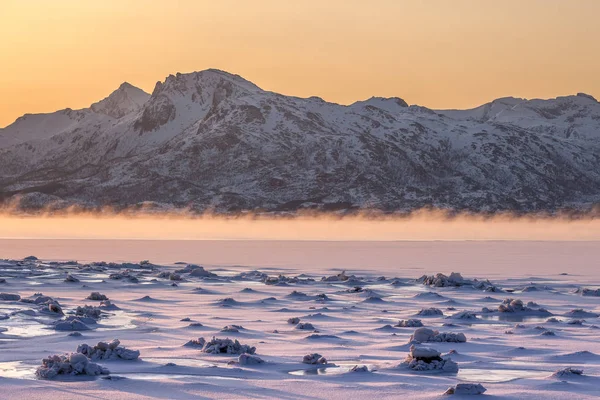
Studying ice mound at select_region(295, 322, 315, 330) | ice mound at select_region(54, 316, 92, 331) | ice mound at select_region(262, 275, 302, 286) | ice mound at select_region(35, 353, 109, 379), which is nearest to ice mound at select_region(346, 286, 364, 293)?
ice mound at select_region(262, 275, 302, 286)

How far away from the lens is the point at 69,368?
51.4ft

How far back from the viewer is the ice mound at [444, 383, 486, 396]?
1425 cm

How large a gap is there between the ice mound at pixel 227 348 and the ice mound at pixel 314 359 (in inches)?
56.4

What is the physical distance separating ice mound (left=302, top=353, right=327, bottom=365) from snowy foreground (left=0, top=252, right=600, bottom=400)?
0.03 m

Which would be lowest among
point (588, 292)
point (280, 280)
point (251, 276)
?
point (251, 276)

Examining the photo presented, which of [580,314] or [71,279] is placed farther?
[71,279]

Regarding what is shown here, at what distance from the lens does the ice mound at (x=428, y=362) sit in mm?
16641

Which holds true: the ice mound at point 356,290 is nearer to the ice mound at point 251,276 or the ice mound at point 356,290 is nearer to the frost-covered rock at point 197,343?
the ice mound at point 251,276

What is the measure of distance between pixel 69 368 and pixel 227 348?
381 centimetres

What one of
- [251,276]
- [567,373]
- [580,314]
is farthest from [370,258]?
[567,373]

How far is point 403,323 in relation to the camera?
23.7 metres

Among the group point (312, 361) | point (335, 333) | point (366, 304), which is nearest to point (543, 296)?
point (366, 304)

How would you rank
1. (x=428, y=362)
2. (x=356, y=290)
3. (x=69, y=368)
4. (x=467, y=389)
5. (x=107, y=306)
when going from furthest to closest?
(x=356, y=290)
(x=107, y=306)
(x=428, y=362)
(x=69, y=368)
(x=467, y=389)

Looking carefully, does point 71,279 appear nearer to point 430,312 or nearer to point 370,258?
point 430,312
